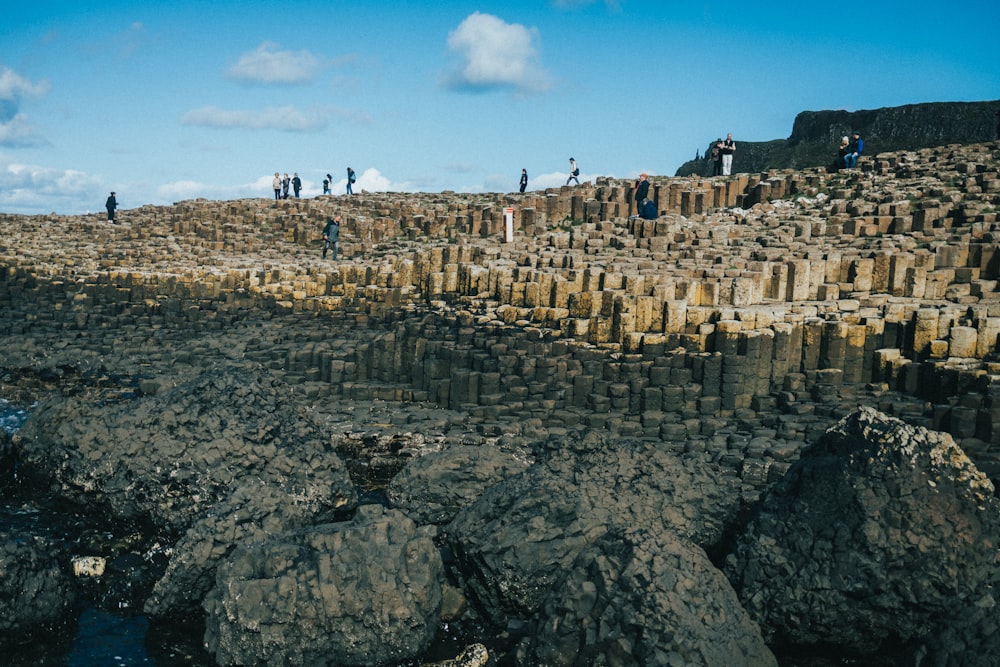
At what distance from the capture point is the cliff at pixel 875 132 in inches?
1361

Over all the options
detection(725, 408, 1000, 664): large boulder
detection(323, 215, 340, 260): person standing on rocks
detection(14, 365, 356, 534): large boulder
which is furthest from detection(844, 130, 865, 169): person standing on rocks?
detection(14, 365, 356, 534): large boulder

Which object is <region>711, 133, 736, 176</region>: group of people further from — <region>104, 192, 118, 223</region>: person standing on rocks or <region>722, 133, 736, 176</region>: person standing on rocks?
<region>104, 192, 118, 223</region>: person standing on rocks

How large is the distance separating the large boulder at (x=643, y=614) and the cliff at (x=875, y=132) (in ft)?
96.8

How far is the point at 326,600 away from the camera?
8320 millimetres

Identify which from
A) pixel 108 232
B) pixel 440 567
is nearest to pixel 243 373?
pixel 440 567

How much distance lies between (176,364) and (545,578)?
13.6m

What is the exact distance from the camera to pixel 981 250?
16406 millimetres

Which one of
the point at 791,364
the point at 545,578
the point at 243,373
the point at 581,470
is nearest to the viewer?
the point at 545,578

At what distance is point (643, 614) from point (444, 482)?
414 centimetres

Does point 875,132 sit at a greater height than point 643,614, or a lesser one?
greater

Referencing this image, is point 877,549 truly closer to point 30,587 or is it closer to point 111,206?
point 30,587

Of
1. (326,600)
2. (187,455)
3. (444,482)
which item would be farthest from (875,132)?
(326,600)

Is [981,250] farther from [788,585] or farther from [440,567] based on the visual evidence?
[440,567]

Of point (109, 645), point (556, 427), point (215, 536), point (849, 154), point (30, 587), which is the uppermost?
point (849, 154)
